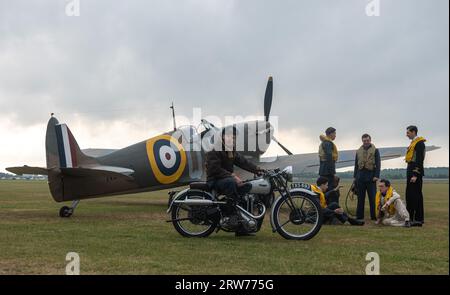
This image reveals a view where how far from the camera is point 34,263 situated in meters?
5.15

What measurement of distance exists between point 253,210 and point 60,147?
16.9ft

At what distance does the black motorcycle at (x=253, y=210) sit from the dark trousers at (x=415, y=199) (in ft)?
A: 9.71

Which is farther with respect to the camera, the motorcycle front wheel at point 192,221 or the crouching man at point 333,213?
the crouching man at point 333,213

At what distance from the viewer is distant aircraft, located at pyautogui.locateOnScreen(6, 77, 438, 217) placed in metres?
10.3

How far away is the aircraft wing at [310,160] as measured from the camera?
50.6ft

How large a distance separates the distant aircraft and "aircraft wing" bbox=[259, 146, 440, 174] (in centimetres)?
165

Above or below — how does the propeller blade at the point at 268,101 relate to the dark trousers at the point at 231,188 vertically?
above

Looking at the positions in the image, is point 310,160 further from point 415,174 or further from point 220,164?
point 220,164

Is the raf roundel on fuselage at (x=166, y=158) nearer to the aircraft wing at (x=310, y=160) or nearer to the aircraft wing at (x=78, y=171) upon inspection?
the aircraft wing at (x=78, y=171)
